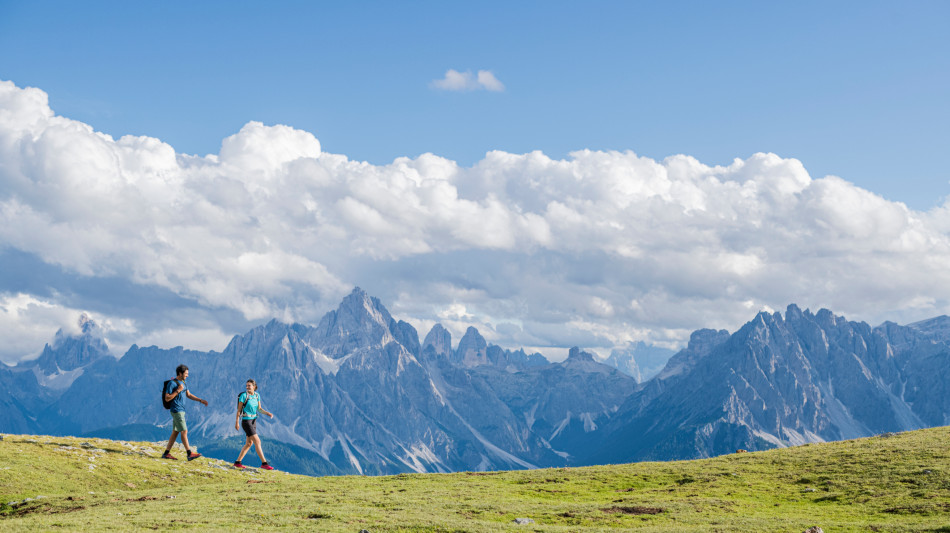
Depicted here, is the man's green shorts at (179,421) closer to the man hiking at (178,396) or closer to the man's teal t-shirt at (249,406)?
the man hiking at (178,396)

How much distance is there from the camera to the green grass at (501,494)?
35.4m

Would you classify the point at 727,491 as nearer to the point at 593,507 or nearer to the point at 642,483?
the point at 642,483

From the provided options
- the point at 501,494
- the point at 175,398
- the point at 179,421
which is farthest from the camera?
the point at 501,494

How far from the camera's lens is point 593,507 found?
4375 centimetres

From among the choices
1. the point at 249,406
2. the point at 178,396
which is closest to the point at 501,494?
the point at 249,406

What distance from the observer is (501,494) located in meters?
50.9

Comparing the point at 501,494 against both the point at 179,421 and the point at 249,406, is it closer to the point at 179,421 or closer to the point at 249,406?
the point at 249,406

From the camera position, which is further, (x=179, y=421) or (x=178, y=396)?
(x=179, y=421)

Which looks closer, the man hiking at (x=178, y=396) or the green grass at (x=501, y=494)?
the green grass at (x=501, y=494)

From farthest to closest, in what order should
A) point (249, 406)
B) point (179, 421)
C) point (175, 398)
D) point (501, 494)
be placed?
point (501, 494)
point (179, 421)
point (249, 406)
point (175, 398)

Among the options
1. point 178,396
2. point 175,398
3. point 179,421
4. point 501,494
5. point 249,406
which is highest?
point 178,396

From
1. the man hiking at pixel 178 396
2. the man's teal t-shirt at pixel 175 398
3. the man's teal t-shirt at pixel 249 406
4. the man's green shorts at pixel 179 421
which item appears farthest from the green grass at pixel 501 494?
the man's teal t-shirt at pixel 175 398

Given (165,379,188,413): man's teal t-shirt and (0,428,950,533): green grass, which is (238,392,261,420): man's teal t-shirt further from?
(0,428,950,533): green grass

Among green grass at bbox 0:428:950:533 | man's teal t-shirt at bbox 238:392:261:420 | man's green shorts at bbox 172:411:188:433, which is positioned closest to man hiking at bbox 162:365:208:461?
man's green shorts at bbox 172:411:188:433
